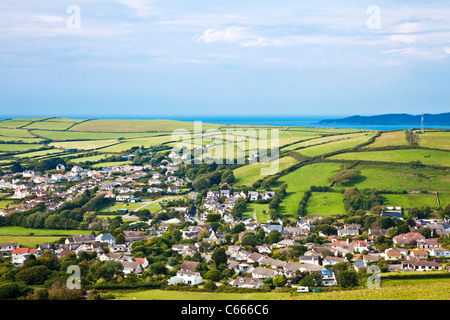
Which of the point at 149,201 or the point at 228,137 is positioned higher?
the point at 228,137

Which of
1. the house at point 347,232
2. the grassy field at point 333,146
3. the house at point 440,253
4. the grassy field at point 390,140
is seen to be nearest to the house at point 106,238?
the house at point 347,232

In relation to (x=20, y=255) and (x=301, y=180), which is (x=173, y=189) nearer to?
(x=301, y=180)

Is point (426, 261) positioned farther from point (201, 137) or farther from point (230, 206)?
point (201, 137)

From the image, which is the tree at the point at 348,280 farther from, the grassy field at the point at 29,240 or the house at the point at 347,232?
the grassy field at the point at 29,240

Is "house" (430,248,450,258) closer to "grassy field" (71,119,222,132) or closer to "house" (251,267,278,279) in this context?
"house" (251,267,278,279)
